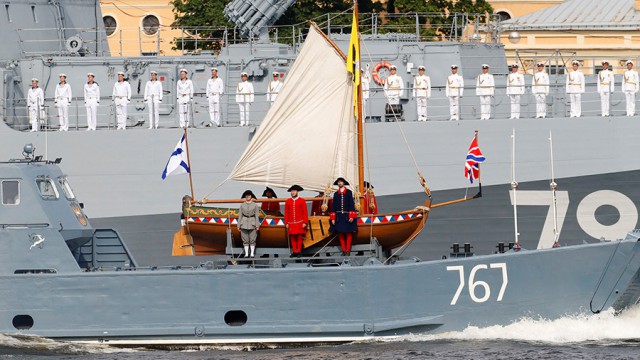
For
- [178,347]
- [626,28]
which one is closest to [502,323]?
[178,347]

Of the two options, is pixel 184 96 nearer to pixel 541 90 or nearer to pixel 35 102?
pixel 35 102

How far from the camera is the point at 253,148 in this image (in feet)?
74.9

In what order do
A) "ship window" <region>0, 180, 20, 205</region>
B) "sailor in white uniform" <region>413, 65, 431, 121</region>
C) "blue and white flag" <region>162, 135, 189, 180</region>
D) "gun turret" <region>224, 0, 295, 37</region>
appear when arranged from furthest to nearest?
"gun turret" <region>224, 0, 295, 37</region> → "sailor in white uniform" <region>413, 65, 431, 121</region> → "blue and white flag" <region>162, 135, 189, 180</region> → "ship window" <region>0, 180, 20, 205</region>

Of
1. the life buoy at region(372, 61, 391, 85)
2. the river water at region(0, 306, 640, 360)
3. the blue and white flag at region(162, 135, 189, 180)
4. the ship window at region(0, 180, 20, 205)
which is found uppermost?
the life buoy at region(372, 61, 391, 85)

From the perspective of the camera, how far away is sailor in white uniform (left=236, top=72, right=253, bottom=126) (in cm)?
2839

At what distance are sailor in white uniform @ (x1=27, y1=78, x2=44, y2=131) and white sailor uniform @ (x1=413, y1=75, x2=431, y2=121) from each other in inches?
269

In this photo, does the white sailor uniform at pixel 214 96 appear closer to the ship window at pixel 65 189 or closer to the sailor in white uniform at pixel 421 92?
the sailor in white uniform at pixel 421 92

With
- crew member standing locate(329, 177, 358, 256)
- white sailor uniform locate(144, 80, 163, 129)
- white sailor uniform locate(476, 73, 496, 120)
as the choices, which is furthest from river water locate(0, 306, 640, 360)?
white sailor uniform locate(144, 80, 163, 129)

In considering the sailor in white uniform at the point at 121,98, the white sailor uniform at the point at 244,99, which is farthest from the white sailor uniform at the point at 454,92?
the sailor in white uniform at the point at 121,98

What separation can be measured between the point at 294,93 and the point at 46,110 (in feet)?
25.1

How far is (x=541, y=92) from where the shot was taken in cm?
2812

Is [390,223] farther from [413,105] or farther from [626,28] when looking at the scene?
[626,28]

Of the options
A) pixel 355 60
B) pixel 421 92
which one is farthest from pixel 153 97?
pixel 355 60

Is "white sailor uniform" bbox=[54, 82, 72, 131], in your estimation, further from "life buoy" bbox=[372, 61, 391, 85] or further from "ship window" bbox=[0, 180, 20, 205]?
"ship window" bbox=[0, 180, 20, 205]
